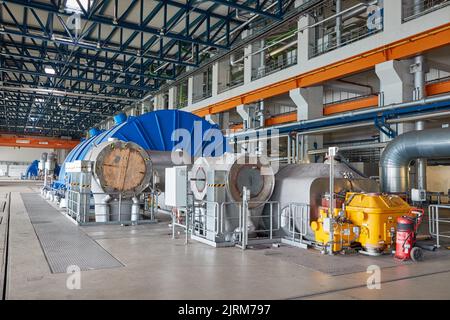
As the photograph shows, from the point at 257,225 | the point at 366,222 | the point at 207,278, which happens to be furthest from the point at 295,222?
→ the point at 207,278

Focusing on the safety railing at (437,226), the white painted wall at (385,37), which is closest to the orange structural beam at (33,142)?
the white painted wall at (385,37)

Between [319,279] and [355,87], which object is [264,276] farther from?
[355,87]

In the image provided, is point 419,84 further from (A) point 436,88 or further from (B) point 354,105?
(B) point 354,105

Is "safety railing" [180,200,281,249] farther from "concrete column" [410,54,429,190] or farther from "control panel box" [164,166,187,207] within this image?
"concrete column" [410,54,429,190]

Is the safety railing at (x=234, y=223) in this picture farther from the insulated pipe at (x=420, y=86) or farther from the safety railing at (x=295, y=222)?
the insulated pipe at (x=420, y=86)

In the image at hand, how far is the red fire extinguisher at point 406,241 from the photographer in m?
5.52

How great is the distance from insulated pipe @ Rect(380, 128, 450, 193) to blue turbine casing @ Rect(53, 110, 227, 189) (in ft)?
19.3

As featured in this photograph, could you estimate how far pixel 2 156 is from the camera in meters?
47.2

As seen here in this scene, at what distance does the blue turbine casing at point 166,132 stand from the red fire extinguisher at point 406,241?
750 centimetres

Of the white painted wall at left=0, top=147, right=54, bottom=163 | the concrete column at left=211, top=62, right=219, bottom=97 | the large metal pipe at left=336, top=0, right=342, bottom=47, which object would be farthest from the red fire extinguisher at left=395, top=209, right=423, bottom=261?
the white painted wall at left=0, top=147, right=54, bottom=163

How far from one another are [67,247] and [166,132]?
5974 millimetres

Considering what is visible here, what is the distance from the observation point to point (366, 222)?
19.4 ft

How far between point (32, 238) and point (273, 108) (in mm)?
16679

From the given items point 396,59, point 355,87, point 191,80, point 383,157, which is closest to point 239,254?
point 383,157
